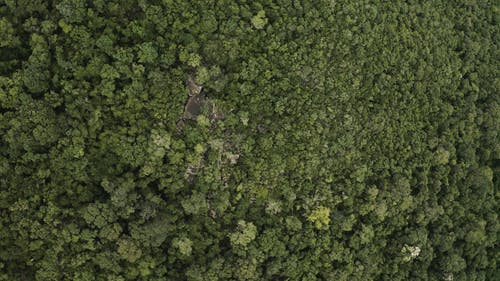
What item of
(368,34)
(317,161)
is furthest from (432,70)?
(317,161)

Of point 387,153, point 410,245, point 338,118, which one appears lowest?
point 410,245

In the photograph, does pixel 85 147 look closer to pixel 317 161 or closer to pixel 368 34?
pixel 317 161

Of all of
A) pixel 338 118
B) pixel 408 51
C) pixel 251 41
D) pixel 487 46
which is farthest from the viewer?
pixel 487 46

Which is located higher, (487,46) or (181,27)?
(181,27)

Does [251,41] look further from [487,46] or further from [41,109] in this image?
[487,46]

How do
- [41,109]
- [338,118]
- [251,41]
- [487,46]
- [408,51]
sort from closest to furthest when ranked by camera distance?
[41,109] < [251,41] < [338,118] < [408,51] < [487,46]

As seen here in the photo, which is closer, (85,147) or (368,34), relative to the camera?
(85,147)
